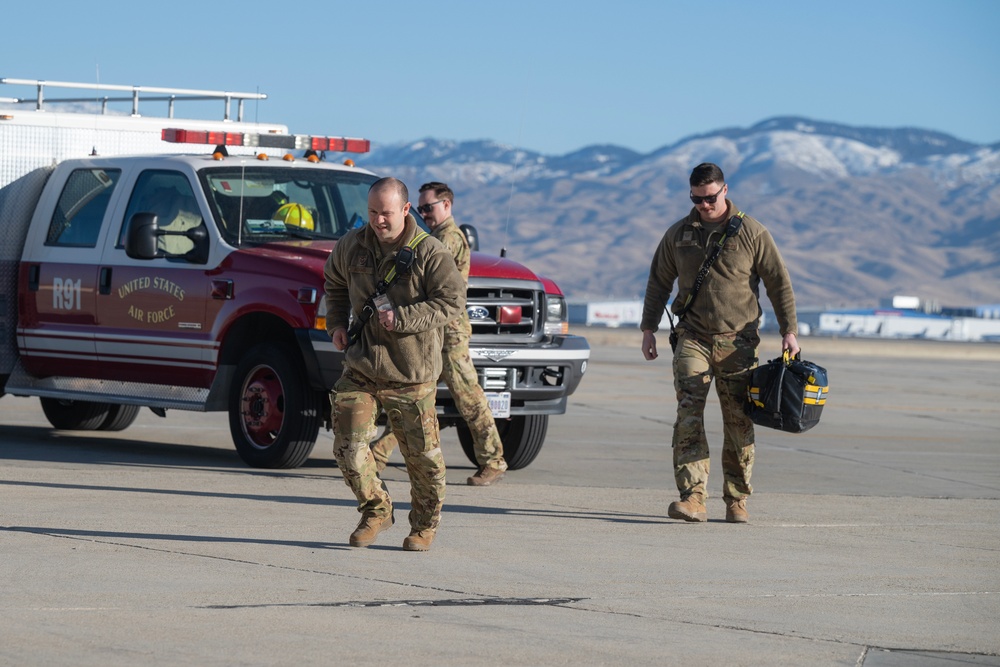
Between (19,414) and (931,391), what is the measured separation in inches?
643

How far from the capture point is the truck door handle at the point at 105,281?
37.4 feet

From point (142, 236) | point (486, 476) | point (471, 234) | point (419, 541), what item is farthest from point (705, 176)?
point (142, 236)

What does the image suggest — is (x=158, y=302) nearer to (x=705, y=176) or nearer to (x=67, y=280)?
(x=67, y=280)

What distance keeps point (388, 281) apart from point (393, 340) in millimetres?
263

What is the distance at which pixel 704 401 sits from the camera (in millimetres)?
8930

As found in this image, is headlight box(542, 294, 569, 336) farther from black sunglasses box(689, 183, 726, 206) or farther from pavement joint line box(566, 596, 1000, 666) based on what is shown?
pavement joint line box(566, 596, 1000, 666)

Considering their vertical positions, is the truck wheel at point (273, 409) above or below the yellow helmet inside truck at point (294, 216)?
below

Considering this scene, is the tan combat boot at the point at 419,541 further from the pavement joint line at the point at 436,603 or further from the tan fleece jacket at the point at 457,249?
the tan fleece jacket at the point at 457,249

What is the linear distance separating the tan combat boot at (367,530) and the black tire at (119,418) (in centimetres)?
630

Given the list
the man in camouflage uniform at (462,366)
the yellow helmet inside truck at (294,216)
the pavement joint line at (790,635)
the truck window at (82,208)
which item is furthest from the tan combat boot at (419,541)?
the truck window at (82,208)

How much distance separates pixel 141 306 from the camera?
36.9ft

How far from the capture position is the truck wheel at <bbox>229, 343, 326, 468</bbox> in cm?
1046

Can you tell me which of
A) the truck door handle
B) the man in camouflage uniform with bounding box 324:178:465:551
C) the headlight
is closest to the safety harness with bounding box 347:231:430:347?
the man in camouflage uniform with bounding box 324:178:465:551

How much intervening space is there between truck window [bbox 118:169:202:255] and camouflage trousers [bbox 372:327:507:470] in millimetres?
2300
